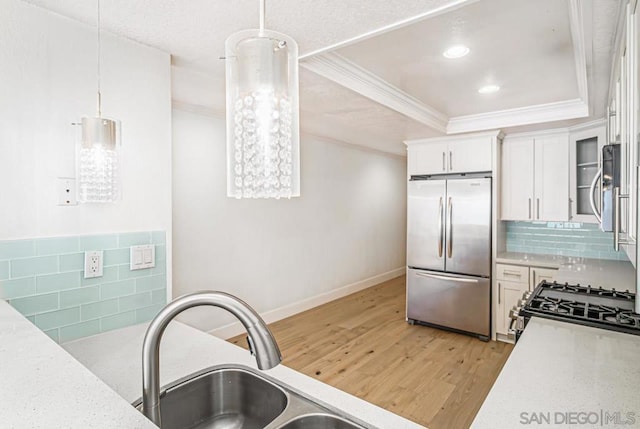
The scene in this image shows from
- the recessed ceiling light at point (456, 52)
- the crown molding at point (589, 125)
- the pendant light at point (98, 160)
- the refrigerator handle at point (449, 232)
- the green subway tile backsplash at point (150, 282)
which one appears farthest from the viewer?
the refrigerator handle at point (449, 232)

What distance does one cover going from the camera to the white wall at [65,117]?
1.43 m

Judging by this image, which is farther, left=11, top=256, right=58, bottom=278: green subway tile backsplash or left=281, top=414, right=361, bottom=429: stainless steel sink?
left=11, top=256, right=58, bottom=278: green subway tile backsplash

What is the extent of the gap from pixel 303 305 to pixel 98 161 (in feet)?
11.6

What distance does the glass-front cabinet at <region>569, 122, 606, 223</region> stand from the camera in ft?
11.4

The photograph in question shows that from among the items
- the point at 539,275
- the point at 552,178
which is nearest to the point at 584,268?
the point at 539,275

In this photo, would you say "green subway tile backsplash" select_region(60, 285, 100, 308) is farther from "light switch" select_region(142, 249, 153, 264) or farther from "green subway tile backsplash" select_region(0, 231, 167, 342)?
"light switch" select_region(142, 249, 153, 264)

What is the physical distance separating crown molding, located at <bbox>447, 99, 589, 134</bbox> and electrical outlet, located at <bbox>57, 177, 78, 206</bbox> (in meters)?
3.53

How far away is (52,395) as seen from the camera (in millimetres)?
746

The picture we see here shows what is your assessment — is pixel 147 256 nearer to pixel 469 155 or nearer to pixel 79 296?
pixel 79 296

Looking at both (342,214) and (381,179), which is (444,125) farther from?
(381,179)

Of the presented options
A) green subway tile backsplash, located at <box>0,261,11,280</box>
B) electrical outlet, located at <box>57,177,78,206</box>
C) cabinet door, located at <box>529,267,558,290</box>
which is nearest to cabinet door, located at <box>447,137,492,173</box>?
cabinet door, located at <box>529,267,558,290</box>

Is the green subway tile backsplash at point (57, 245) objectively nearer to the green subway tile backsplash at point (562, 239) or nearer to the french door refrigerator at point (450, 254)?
the french door refrigerator at point (450, 254)

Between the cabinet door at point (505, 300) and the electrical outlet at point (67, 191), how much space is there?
12.5 feet
